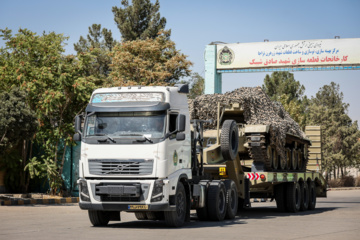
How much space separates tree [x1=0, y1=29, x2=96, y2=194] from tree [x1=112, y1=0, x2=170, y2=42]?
24963 mm

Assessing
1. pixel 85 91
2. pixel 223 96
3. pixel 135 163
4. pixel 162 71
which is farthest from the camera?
pixel 162 71

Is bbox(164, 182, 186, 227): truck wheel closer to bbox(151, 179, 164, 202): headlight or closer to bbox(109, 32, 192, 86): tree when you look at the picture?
bbox(151, 179, 164, 202): headlight

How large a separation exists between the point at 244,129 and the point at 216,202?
340 centimetres

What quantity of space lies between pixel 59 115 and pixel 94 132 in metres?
17.1

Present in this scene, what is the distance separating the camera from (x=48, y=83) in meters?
30.1

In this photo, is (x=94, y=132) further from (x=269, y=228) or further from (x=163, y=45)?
(x=163, y=45)

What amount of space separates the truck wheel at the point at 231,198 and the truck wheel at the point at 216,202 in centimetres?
40

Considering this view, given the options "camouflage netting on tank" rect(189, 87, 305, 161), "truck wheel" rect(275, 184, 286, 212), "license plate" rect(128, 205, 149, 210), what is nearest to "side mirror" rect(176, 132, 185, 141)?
"license plate" rect(128, 205, 149, 210)

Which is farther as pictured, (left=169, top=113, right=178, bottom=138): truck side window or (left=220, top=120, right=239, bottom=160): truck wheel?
(left=220, top=120, right=239, bottom=160): truck wheel

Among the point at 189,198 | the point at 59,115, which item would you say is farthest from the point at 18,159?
the point at 189,198

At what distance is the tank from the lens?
60.0ft

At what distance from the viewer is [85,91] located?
29.8 meters

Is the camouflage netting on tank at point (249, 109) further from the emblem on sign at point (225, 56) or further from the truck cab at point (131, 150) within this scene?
the emblem on sign at point (225, 56)

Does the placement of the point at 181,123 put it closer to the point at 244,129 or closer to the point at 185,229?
the point at 185,229
